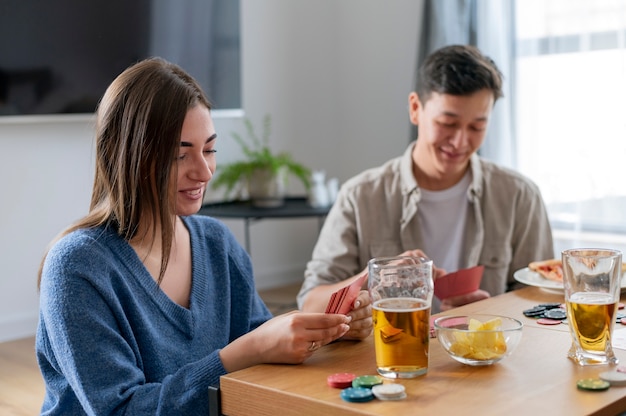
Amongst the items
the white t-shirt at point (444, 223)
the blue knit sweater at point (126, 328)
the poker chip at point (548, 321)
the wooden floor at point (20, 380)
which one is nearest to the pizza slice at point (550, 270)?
the poker chip at point (548, 321)

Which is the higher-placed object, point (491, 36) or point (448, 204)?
point (491, 36)

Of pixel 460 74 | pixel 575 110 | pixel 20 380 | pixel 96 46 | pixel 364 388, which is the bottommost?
pixel 20 380

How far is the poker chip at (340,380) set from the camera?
4.17ft

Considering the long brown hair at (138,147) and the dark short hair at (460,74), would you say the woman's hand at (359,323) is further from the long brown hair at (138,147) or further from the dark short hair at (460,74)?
the dark short hair at (460,74)

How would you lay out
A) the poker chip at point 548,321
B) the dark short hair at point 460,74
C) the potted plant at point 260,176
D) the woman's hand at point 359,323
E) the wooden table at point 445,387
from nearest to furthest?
the wooden table at point 445,387
the woman's hand at point 359,323
the poker chip at point 548,321
the dark short hair at point 460,74
the potted plant at point 260,176

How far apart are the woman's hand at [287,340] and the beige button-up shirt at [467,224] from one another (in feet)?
3.31

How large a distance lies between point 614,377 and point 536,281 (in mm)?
768

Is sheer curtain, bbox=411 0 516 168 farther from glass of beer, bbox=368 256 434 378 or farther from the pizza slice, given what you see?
glass of beer, bbox=368 256 434 378

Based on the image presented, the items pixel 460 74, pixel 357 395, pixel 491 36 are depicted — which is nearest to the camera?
pixel 357 395

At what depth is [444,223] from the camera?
259 cm

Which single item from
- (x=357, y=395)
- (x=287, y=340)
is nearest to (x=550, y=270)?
(x=287, y=340)

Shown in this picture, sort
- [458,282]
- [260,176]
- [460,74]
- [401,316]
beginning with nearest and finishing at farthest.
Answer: [401,316], [458,282], [460,74], [260,176]

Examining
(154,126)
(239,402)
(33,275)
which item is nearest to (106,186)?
(154,126)

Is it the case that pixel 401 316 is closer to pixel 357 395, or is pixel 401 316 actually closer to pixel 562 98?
pixel 357 395
